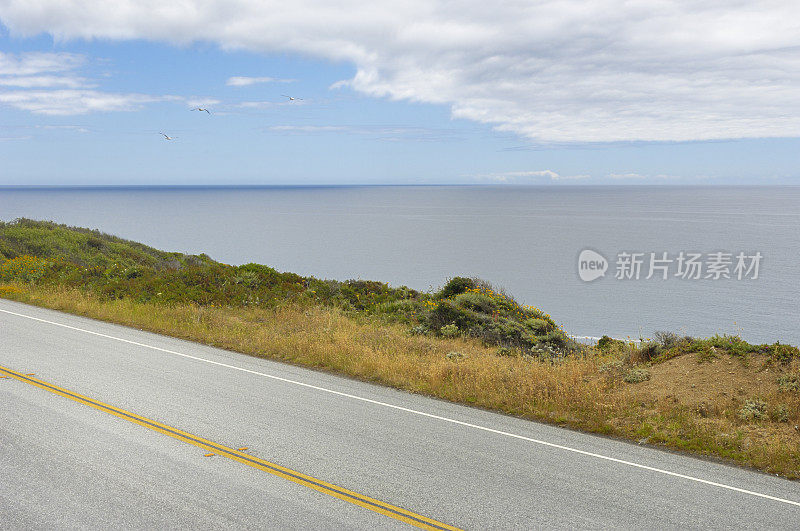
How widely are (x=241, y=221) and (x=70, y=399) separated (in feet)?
484

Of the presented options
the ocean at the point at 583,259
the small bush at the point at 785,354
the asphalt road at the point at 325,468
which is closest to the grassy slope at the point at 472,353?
the small bush at the point at 785,354

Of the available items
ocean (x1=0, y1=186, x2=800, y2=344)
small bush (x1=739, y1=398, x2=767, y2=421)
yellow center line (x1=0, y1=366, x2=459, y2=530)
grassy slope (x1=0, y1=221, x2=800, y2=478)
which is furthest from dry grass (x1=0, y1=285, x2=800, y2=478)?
ocean (x1=0, y1=186, x2=800, y2=344)

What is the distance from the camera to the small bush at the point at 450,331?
15.8m

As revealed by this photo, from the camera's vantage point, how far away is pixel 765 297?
4928cm

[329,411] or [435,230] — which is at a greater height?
[435,230]

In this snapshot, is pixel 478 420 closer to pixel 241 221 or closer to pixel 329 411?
pixel 329 411

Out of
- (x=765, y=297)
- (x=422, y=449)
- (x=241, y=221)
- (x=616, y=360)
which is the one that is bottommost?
(x=422, y=449)

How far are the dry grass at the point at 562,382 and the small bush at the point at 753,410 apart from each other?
13 cm

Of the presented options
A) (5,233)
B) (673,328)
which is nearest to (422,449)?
(673,328)

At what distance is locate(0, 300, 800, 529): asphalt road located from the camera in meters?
5.95

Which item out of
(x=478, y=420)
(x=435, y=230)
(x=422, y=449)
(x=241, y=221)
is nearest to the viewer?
(x=422, y=449)

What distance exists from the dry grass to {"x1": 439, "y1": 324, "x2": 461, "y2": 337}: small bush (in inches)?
20.9

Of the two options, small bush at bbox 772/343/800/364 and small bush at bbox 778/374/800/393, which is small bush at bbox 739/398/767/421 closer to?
small bush at bbox 778/374/800/393

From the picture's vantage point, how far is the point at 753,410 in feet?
29.1
